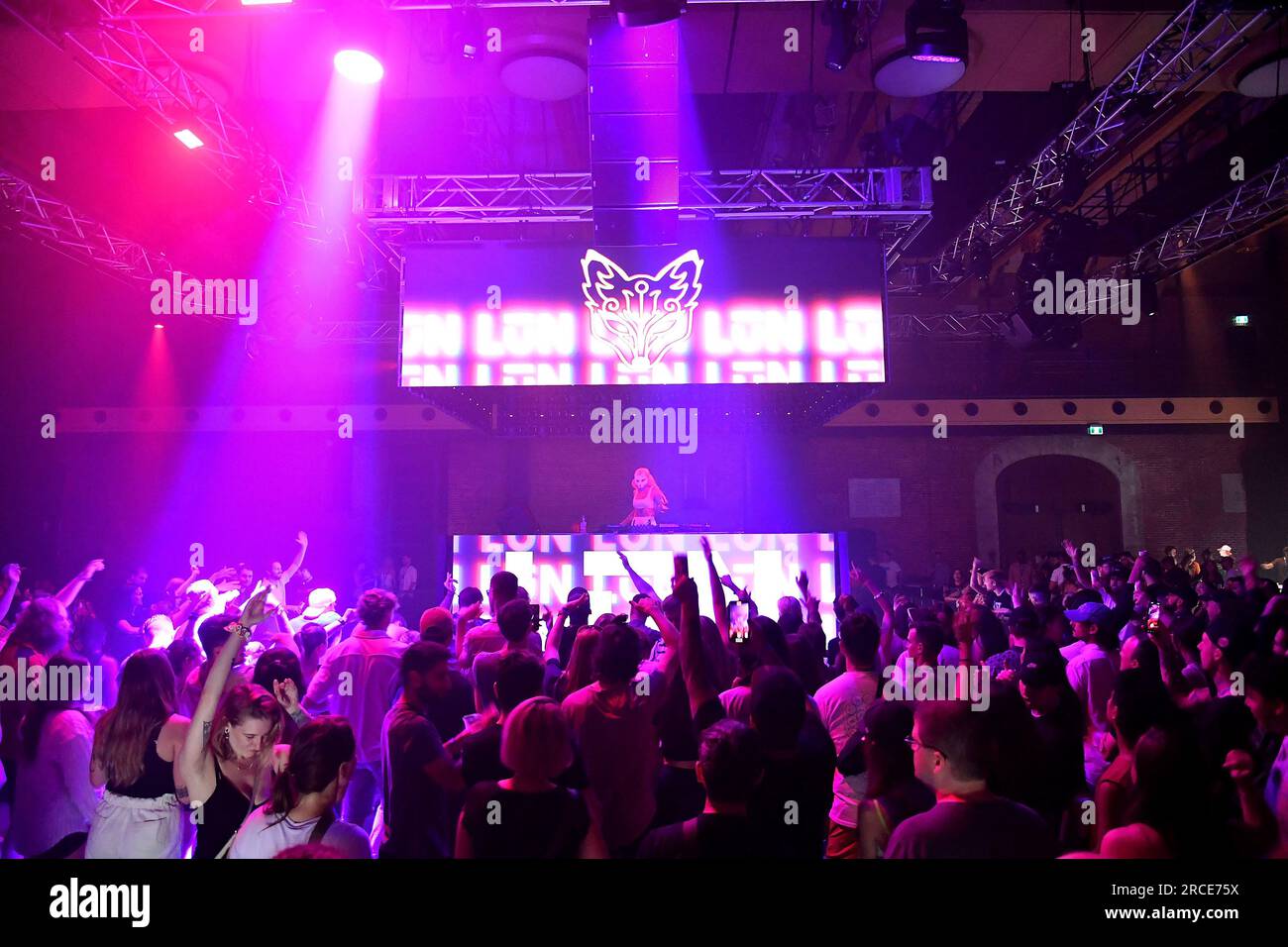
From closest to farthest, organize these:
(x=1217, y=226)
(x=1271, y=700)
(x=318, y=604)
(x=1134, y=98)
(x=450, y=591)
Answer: (x=1271, y=700), (x=318, y=604), (x=1134, y=98), (x=450, y=591), (x=1217, y=226)

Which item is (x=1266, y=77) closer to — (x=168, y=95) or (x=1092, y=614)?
(x=1092, y=614)

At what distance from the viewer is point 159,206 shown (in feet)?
32.7

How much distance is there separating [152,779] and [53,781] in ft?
2.41

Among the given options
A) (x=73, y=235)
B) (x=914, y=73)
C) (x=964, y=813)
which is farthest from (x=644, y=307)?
(x=73, y=235)

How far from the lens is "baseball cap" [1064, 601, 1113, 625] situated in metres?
4.84

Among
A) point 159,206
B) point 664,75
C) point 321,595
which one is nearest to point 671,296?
point 664,75

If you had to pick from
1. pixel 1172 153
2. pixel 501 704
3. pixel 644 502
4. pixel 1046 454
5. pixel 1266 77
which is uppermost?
pixel 1172 153

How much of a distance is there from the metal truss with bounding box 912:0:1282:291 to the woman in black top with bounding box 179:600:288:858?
742 centimetres

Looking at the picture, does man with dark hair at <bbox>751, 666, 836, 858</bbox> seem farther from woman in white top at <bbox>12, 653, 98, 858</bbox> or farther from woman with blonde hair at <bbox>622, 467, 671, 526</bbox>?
woman with blonde hair at <bbox>622, 467, 671, 526</bbox>

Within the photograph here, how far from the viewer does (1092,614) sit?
5375 millimetres

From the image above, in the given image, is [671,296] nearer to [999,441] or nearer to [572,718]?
[572,718]

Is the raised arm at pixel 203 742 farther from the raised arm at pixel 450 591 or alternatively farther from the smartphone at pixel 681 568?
the raised arm at pixel 450 591
